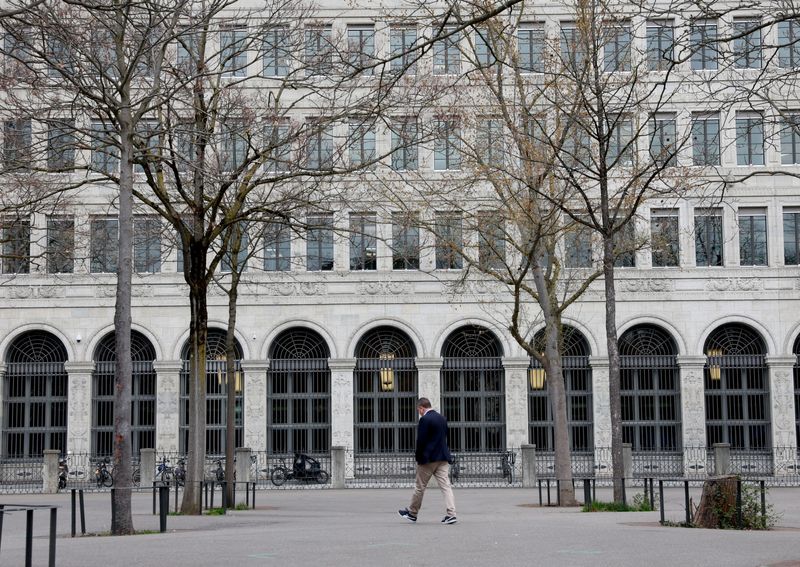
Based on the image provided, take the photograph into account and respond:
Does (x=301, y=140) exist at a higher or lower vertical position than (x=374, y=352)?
higher

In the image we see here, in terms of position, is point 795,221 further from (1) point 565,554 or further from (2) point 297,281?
(1) point 565,554

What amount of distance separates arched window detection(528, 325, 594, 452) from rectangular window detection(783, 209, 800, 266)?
289 inches

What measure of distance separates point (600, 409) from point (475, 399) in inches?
163

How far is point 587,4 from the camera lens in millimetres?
22719

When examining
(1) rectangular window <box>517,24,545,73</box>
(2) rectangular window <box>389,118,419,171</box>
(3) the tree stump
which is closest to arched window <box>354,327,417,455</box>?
(2) rectangular window <box>389,118,419,171</box>

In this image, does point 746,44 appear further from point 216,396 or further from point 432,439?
point 216,396

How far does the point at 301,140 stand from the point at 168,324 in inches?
848

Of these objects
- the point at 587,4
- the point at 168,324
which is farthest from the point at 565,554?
the point at 168,324

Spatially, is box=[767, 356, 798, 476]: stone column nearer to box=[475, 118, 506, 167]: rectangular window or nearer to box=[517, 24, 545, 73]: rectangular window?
box=[517, 24, 545, 73]: rectangular window

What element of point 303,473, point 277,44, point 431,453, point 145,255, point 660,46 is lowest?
point 303,473

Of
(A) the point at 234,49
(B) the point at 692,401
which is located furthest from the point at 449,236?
(B) the point at 692,401

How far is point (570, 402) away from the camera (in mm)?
41594

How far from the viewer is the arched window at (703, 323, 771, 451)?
4122cm

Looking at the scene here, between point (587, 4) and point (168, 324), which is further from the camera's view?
point (168, 324)
